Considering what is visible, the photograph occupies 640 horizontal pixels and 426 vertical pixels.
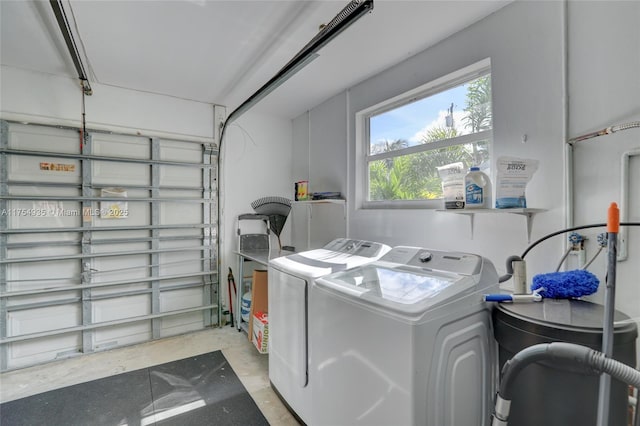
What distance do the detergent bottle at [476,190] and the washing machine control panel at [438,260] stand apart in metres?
0.31

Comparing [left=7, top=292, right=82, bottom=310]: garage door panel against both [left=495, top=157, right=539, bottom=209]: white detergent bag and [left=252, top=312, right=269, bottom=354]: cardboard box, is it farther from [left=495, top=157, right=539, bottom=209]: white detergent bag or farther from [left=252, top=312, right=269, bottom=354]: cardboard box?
[left=495, top=157, right=539, bottom=209]: white detergent bag

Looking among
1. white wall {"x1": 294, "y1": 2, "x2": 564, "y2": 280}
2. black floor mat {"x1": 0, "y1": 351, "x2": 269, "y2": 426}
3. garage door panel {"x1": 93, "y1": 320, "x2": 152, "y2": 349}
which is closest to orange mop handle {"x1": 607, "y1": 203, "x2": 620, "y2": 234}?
white wall {"x1": 294, "y1": 2, "x2": 564, "y2": 280}

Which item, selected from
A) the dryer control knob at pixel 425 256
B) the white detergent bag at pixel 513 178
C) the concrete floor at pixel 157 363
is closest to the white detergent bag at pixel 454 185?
the white detergent bag at pixel 513 178

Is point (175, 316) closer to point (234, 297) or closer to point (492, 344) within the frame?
point (234, 297)

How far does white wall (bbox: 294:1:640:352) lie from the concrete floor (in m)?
1.71

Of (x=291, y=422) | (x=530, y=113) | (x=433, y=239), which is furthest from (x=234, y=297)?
(x=530, y=113)

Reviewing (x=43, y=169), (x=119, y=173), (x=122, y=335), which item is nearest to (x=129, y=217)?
(x=119, y=173)

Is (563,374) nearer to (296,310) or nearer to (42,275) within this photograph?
(296,310)

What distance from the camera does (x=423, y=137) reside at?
239 cm

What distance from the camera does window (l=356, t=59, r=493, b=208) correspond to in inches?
80.3

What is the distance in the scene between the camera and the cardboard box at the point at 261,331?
266 centimetres

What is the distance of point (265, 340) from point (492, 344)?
6.18 ft

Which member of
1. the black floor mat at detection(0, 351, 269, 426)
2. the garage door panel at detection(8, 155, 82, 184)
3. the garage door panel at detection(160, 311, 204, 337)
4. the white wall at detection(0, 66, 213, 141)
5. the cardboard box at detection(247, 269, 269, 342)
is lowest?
the black floor mat at detection(0, 351, 269, 426)

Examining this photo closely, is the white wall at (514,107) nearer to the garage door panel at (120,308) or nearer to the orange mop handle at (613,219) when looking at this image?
the orange mop handle at (613,219)
